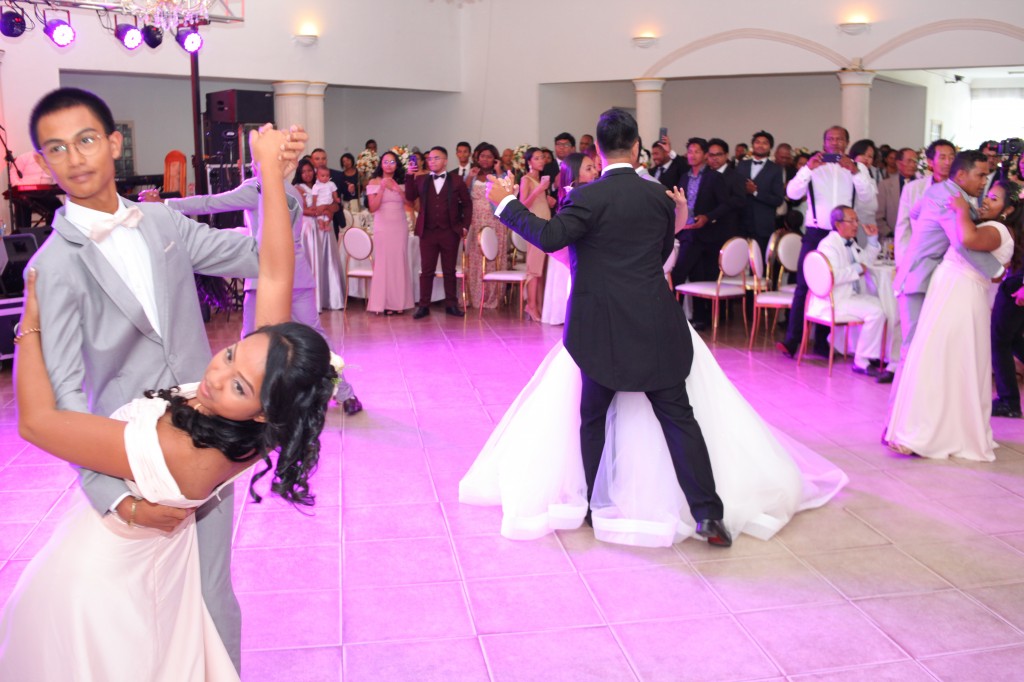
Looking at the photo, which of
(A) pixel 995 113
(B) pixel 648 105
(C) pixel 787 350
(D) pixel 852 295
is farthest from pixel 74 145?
(A) pixel 995 113

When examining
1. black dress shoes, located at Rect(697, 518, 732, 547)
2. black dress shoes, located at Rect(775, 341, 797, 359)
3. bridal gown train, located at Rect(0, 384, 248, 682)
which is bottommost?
black dress shoes, located at Rect(697, 518, 732, 547)

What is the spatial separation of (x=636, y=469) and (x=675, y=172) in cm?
600

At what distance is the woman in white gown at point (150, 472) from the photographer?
177 centimetres

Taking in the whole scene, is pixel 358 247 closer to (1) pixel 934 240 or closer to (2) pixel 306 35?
(2) pixel 306 35

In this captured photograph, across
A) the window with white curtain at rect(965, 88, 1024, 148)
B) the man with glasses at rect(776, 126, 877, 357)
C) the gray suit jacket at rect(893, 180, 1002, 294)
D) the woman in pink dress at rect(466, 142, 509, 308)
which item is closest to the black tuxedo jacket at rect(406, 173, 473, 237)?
the woman in pink dress at rect(466, 142, 509, 308)

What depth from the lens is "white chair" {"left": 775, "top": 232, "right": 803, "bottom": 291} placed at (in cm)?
812

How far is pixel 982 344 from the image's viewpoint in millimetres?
4957

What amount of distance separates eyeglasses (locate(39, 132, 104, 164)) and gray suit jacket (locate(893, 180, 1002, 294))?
13.7 ft

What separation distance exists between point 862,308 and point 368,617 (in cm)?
479

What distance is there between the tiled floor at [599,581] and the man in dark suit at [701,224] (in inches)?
137

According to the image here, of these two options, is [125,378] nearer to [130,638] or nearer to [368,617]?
[130,638]

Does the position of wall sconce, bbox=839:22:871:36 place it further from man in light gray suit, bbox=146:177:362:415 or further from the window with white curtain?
man in light gray suit, bbox=146:177:362:415

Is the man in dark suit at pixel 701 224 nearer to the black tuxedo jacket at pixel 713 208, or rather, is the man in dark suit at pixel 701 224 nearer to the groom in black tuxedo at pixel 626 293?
the black tuxedo jacket at pixel 713 208

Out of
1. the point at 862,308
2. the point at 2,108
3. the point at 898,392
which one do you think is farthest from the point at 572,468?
the point at 2,108
